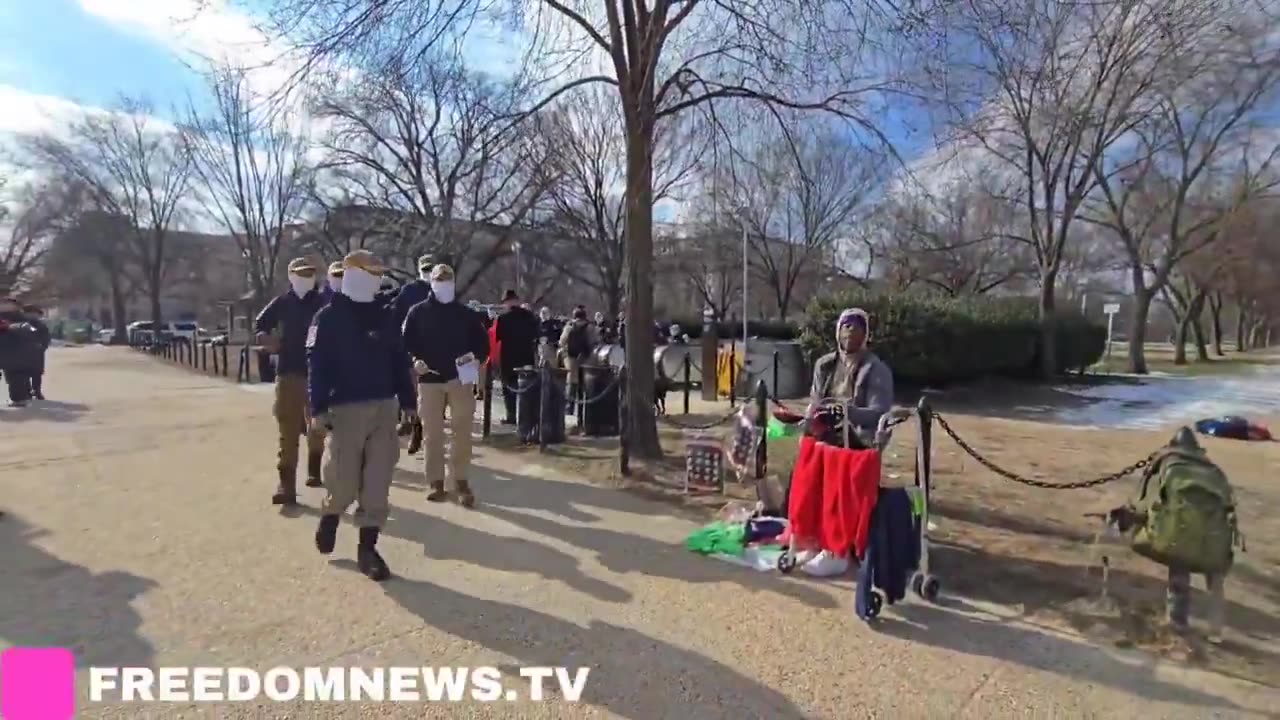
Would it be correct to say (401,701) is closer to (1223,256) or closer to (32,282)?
(1223,256)

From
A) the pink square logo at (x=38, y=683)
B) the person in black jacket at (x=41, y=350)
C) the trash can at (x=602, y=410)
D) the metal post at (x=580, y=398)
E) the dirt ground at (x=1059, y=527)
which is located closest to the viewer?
the pink square logo at (x=38, y=683)

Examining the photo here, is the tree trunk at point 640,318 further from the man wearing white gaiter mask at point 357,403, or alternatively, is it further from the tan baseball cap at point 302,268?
the man wearing white gaiter mask at point 357,403

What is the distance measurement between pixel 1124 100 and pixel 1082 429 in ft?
37.8

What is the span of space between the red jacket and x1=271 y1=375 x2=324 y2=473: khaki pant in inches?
175

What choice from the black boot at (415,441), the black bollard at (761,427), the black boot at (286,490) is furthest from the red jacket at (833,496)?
the black boot at (415,441)

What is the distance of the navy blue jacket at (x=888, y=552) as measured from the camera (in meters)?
4.32

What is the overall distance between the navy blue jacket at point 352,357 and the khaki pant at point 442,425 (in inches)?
65.1

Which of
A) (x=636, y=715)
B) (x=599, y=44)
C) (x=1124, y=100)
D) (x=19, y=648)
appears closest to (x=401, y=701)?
(x=636, y=715)

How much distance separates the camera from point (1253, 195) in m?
27.7

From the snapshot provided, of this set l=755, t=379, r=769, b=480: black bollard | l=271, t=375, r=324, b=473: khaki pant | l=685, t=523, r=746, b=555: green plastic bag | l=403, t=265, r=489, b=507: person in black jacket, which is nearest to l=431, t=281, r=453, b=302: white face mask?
l=403, t=265, r=489, b=507: person in black jacket

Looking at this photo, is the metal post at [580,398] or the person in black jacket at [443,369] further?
the metal post at [580,398]

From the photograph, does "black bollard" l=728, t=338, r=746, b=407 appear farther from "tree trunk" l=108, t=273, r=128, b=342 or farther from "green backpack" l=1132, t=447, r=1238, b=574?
"tree trunk" l=108, t=273, r=128, b=342

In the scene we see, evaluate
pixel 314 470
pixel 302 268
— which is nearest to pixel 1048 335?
pixel 314 470

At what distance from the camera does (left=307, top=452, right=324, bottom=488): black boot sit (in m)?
7.52
